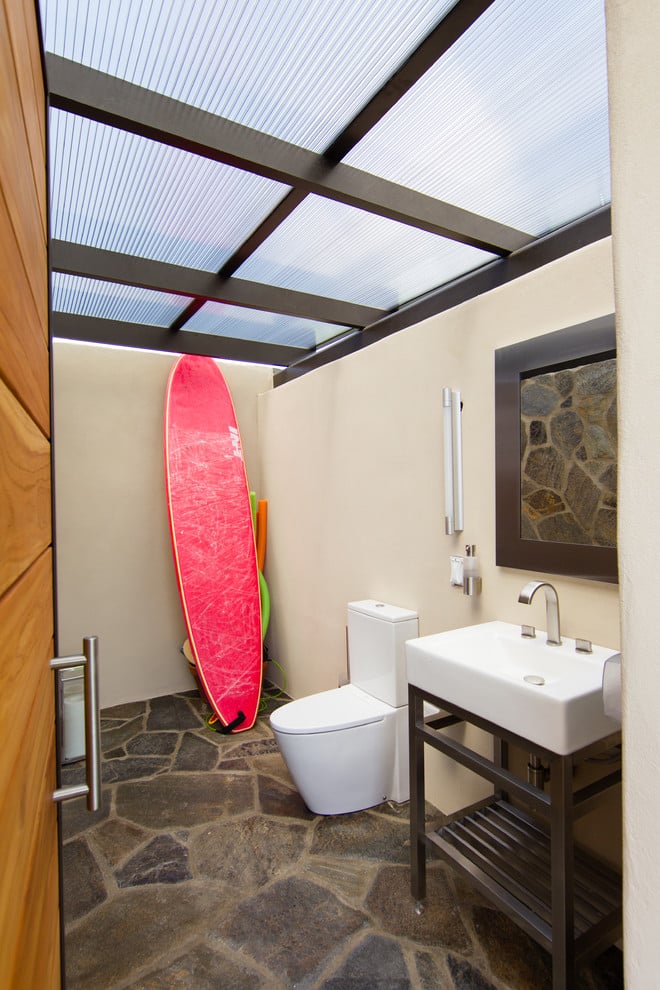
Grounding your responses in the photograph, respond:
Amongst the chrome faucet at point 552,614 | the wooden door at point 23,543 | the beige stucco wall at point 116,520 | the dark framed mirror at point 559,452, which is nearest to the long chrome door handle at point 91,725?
the wooden door at point 23,543

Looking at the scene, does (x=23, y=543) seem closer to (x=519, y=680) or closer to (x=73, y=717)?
(x=519, y=680)

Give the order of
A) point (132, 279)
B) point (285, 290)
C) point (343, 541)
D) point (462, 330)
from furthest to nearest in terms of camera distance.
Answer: point (343, 541), point (285, 290), point (132, 279), point (462, 330)

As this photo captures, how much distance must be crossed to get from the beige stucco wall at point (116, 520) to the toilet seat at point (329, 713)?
182 centimetres

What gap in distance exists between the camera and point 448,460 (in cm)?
221

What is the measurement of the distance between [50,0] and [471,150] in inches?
46.9

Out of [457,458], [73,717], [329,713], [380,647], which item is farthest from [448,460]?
[73,717]

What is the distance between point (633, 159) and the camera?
603mm

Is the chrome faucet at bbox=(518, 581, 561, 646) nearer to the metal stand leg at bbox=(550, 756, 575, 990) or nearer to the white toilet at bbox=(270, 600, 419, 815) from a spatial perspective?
the metal stand leg at bbox=(550, 756, 575, 990)

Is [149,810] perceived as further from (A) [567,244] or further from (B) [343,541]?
(A) [567,244]

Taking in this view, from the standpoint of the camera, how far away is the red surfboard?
341 centimetres

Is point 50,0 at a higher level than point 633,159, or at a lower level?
higher

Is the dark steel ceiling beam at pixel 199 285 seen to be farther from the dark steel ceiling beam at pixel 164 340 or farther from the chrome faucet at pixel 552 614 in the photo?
the chrome faucet at pixel 552 614

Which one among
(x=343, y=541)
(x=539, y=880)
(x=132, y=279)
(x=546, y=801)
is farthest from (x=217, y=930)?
(x=132, y=279)

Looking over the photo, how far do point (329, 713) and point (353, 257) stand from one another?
2.09m
